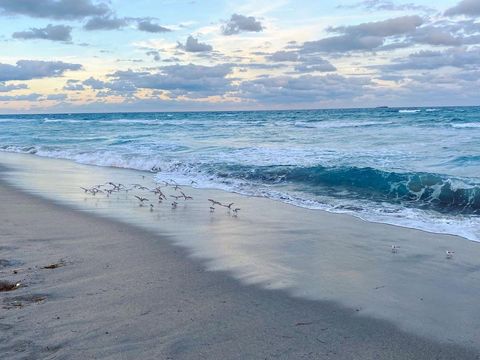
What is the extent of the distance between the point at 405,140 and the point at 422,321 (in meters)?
21.3

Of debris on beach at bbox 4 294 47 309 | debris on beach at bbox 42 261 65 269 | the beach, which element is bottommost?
the beach

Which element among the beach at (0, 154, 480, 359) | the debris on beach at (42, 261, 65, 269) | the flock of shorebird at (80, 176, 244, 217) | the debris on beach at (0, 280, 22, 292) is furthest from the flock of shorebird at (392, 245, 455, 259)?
the debris on beach at (0, 280, 22, 292)

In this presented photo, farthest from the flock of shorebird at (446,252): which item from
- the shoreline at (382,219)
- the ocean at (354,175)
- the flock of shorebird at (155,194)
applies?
the flock of shorebird at (155,194)

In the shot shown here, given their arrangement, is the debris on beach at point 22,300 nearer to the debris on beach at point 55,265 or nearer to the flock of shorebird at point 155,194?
the debris on beach at point 55,265

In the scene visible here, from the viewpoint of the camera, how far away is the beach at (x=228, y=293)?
3619 mm

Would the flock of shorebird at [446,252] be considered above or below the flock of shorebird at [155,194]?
below

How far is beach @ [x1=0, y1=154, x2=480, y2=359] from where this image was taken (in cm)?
362

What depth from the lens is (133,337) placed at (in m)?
3.66

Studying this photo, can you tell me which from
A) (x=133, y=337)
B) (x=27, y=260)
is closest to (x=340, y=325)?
(x=133, y=337)

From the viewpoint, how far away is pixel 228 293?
186 inches

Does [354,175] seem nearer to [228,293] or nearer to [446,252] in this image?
[446,252]

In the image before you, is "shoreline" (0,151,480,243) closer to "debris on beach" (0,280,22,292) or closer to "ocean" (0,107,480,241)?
"ocean" (0,107,480,241)

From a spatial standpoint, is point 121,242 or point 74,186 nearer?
point 121,242

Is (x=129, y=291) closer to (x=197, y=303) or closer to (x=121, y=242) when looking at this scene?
(x=197, y=303)
